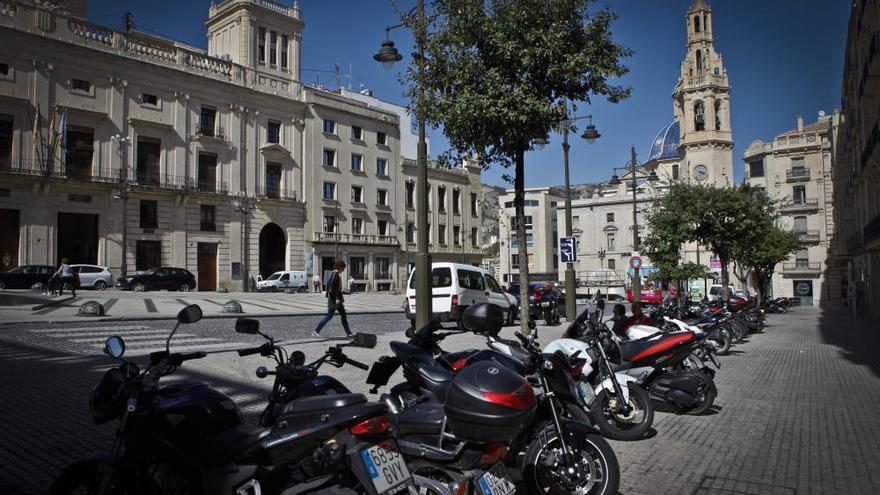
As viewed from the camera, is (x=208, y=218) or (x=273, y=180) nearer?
(x=208, y=218)

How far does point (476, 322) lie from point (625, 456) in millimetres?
2095

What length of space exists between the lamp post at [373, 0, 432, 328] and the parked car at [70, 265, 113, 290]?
2787cm

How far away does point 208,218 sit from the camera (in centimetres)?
4222

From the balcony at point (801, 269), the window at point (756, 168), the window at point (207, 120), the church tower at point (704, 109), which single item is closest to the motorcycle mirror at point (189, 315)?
the window at point (207, 120)

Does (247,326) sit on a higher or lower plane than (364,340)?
higher

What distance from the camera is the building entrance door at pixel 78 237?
3634cm

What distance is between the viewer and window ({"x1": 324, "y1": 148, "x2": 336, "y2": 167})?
50344 mm

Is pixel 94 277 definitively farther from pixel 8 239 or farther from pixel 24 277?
pixel 8 239

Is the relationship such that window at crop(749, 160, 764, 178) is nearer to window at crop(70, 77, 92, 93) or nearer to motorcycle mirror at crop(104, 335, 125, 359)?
window at crop(70, 77, 92, 93)

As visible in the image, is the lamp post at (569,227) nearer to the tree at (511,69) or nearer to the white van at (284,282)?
the tree at (511,69)

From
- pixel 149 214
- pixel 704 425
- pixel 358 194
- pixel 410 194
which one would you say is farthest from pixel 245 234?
pixel 704 425

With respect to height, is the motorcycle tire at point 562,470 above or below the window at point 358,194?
below

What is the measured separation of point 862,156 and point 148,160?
3988cm

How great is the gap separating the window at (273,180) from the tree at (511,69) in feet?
119
